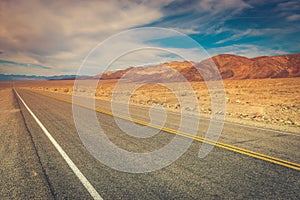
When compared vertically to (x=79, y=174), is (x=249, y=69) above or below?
above

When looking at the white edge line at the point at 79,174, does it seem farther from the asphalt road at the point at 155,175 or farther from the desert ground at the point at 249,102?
the desert ground at the point at 249,102

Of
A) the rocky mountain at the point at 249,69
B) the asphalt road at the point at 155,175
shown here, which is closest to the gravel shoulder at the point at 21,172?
the asphalt road at the point at 155,175

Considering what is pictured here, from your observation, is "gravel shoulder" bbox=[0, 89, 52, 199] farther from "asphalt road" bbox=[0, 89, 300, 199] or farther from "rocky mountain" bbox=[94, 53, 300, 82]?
"rocky mountain" bbox=[94, 53, 300, 82]

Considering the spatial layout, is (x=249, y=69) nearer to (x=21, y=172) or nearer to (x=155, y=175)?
(x=155, y=175)

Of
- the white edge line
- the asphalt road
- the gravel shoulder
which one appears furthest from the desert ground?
the gravel shoulder

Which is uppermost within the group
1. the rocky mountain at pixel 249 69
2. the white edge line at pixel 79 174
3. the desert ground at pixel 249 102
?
the rocky mountain at pixel 249 69

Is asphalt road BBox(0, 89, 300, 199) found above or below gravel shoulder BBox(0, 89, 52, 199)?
above

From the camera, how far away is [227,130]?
7781mm

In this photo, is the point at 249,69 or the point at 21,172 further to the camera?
the point at 249,69

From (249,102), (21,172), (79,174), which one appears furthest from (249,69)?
(21,172)

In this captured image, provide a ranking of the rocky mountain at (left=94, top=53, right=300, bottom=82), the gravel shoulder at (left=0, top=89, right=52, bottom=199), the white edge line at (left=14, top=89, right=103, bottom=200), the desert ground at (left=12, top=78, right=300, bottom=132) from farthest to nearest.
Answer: the rocky mountain at (left=94, top=53, right=300, bottom=82) < the desert ground at (left=12, top=78, right=300, bottom=132) < the gravel shoulder at (left=0, top=89, right=52, bottom=199) < the white edge line at (left=14, top=89, right=103, bottom=200)

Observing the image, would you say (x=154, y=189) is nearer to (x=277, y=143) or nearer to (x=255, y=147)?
(x=255, y=147)

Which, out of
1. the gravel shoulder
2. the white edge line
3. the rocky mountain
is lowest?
the gravel shoulder

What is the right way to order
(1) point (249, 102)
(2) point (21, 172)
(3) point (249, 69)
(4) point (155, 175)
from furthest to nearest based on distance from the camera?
(3) point (249, 69), (1) point (249, 102), (2) point (21, 172), (4) point (155, 175)
